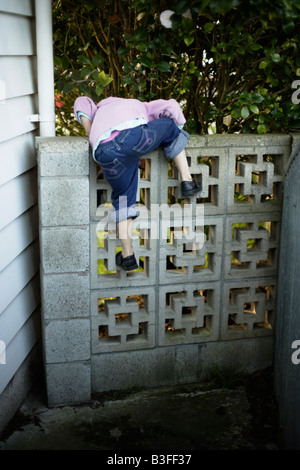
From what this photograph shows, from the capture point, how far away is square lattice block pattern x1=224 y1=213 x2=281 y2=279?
4293 millimetres

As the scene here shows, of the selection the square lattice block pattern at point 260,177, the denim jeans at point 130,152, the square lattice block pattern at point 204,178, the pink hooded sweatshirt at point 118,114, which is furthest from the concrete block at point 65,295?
Answer: the square lattice block pattern at point 260,177

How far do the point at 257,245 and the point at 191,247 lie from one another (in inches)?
20.9

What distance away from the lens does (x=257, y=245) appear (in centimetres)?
441

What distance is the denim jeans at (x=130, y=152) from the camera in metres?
3.63

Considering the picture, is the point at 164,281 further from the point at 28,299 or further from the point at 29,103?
the point at 29,103

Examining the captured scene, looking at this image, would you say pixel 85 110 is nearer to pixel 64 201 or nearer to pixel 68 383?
pixel 64 201

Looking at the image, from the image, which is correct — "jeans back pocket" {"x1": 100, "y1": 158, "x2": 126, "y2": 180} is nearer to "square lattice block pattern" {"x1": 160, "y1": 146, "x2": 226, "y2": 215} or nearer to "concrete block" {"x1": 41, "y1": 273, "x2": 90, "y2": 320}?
"square lattice block pattern" {"x1": 160, "y1": 146, "x2": 226, "y2": 215}

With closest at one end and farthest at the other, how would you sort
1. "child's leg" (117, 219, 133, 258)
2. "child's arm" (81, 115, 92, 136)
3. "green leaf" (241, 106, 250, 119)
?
1. "child's arm" (81, 115, 92, 136)
2. "child's leg" (117, 219, 133, 258)
3. "green leaf" (241, 106, 250, 119)

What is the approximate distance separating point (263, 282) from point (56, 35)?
2.75 m

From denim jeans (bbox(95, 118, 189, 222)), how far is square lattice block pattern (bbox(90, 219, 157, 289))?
0.67ft

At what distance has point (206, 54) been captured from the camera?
15.4 ft

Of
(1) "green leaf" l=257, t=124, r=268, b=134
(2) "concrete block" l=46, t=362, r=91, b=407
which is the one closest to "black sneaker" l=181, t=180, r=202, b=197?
(1) "green leaf" l=257, t=124, r=268, b=134

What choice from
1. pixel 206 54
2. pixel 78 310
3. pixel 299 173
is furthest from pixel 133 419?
pixel 206 54

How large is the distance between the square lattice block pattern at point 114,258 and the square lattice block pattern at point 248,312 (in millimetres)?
A: 651
